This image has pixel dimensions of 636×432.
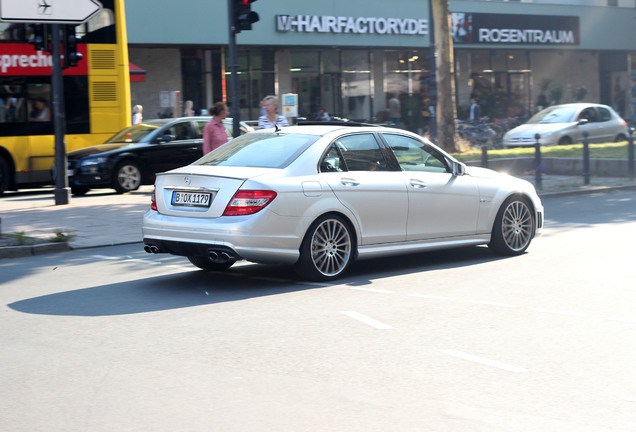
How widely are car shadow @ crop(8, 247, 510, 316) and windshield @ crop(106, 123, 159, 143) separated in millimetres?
10256

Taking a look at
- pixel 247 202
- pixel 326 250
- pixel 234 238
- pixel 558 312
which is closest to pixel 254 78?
pixel 326 250

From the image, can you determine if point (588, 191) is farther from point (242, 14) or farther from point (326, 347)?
point (326, 347)

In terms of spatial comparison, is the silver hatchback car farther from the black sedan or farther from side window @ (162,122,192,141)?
side window @ (162,122,192,141)

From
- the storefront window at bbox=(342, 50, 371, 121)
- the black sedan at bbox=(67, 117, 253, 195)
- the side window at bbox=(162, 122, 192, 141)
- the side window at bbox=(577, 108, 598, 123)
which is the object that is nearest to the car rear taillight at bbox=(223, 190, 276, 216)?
the black sedan at bbox=(67, 117, 253, 195)

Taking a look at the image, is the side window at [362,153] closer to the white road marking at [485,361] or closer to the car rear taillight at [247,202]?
the car rear taillight at [247,202]

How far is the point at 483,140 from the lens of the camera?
32188mm

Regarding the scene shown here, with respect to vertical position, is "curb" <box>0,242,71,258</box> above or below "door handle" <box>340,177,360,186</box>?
below

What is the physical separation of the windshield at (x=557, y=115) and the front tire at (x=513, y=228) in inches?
699

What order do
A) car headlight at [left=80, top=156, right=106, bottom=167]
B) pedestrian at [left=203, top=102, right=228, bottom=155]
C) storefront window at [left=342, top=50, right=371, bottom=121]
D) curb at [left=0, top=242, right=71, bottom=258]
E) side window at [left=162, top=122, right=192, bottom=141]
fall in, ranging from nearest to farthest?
curb at [left=0, top=242, right=71, bottom=258] → pedestrian at [left=203, top=102, right=228, bottom=155] → car headlight at [left=80, top=156, right=106, bottom=167] → side window at [left=162, top=122, right=192, bottom=141] → storefront window at [left=342, top=50, right=371, bottom=121]

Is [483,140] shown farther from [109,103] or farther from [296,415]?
[296,415]

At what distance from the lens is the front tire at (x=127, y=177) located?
61.5ft

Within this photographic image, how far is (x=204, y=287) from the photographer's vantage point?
852 centimetres

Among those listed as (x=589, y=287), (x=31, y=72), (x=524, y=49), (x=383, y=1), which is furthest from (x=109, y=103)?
(x=524, y=49)

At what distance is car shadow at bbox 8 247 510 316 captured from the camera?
25.1ft
